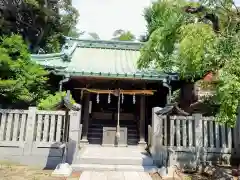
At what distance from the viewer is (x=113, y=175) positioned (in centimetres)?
725

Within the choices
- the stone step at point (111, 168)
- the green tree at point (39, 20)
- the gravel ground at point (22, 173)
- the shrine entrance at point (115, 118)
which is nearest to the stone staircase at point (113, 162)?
the stone step at point (111, 168)

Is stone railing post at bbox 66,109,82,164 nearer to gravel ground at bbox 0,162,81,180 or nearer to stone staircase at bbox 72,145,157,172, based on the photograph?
stone staircase at bbox 72,145,157,172

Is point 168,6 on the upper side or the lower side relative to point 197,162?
upper

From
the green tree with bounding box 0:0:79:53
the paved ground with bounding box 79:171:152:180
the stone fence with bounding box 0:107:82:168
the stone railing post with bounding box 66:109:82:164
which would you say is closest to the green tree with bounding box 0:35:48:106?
the stone fence with bounding box 0:107:82:168

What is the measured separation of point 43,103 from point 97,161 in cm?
314

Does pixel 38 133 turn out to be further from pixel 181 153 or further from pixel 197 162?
pixel 197 162

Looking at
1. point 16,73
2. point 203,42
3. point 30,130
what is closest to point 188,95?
point 203,42

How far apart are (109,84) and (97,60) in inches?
73.8

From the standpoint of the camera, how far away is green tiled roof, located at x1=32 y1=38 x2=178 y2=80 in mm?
10742

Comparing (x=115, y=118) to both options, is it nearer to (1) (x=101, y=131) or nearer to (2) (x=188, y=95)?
(1) (x=101, y=131)

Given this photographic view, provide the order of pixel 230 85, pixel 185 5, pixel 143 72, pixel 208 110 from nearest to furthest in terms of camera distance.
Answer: pixel 230 85
pixel 185 5
pixel 208 110
pixel 143 72

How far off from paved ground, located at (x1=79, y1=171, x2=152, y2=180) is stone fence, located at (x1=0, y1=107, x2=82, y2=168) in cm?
113

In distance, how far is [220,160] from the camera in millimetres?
8312

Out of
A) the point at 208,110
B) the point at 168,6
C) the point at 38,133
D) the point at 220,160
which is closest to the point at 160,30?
the point at 168,6
